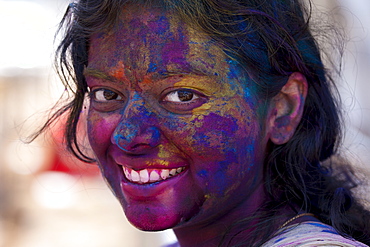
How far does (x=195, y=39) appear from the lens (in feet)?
5.22

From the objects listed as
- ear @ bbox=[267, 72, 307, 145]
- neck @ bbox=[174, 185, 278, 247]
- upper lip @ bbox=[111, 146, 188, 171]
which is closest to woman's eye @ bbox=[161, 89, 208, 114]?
upper lip @ bbox=[111, 146, 188, 171]

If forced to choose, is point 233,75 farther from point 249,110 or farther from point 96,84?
point 96,84

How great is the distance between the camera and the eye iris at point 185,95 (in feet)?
5.27

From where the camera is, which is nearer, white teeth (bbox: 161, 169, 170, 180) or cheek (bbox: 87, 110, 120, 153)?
white teeth (bbox: 161, 169, 170, 180)

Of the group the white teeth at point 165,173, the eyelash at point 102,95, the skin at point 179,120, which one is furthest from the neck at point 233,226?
the eyelash at point 102,95

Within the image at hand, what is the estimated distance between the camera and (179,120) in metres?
1.59

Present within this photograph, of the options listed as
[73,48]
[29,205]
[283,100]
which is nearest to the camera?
[283,100]

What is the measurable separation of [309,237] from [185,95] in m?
0.59

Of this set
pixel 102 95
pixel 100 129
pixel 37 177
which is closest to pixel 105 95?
pixel 102 95

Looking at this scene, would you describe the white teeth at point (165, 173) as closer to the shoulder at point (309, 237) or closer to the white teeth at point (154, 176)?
the white teeth at point (154, 176)

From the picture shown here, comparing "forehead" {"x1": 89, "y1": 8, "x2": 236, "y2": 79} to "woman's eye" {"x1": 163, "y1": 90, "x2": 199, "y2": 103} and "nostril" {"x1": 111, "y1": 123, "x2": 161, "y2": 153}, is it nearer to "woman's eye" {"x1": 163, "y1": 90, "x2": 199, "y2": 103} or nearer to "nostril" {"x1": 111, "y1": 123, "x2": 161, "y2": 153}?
"woman's eye" {"x1": 163, "y1": 90, "x2": 199, "y2": 103}

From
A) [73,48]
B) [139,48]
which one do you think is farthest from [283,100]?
[73,48]

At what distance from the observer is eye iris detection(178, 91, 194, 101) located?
1.61 meters

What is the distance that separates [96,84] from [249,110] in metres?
0.56
